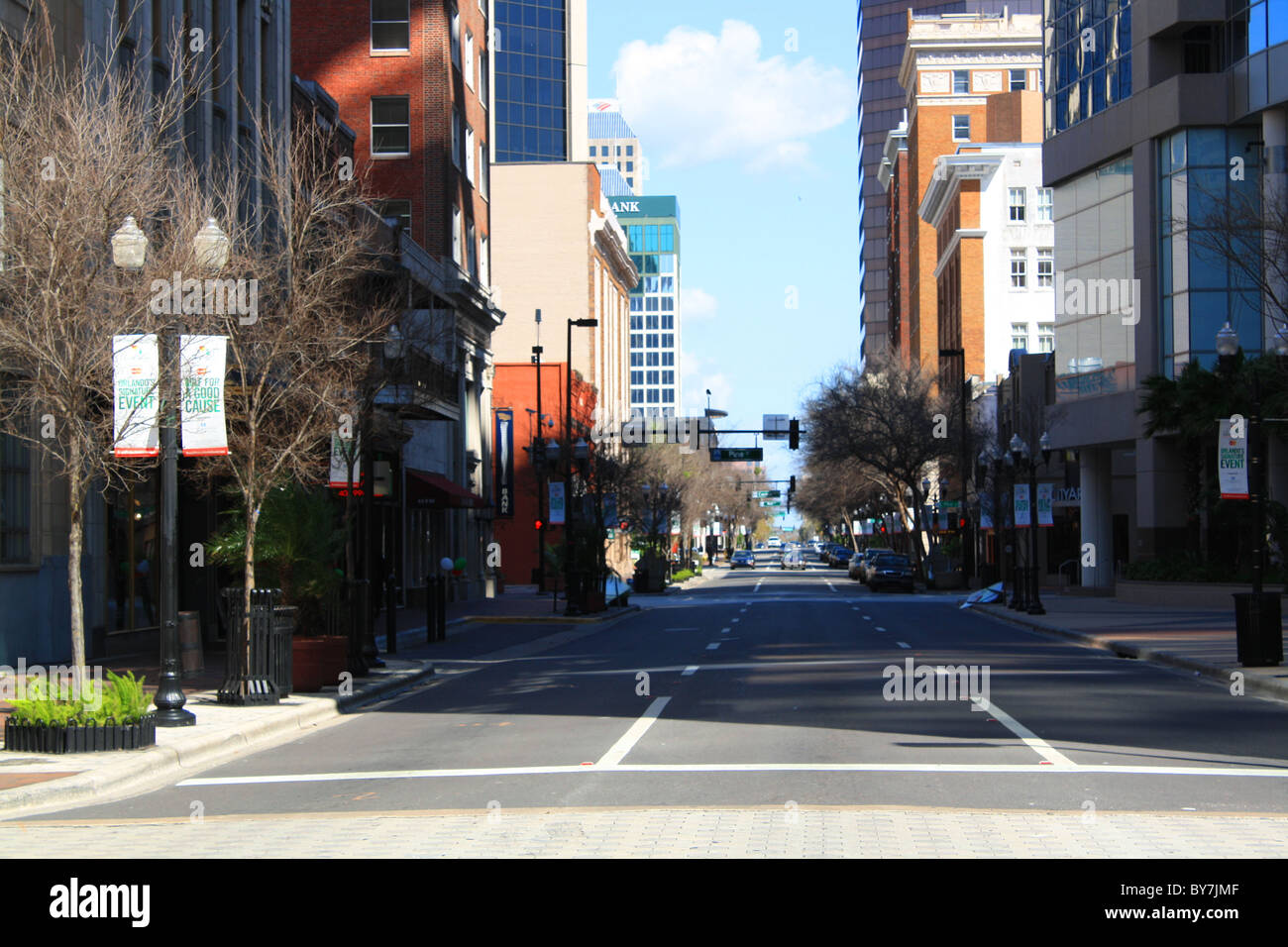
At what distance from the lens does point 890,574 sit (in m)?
54.8

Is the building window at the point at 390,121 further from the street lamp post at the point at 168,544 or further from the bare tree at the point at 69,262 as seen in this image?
the street lamp post at the point at 168,544

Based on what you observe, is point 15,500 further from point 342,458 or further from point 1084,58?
point 1084,58

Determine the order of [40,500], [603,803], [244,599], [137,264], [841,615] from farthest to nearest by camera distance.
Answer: [841,615], [40,500], [244,599], [137,264], [603,803]

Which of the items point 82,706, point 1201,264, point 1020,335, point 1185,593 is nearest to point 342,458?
point 82,706

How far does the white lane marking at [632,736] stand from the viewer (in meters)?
11.5

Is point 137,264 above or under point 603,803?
above

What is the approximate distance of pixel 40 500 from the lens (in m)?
21.1

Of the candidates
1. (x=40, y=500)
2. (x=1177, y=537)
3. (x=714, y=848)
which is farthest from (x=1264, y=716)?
(x=1177, y=537)

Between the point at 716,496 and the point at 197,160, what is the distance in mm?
81835

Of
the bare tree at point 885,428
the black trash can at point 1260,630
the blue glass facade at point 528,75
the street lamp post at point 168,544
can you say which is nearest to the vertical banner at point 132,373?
the street lamp post at point 168,544

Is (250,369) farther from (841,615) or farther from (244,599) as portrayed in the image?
(841,615)

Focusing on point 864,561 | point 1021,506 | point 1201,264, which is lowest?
→ point 864,561

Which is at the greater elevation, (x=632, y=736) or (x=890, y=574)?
(x=632, y=736)

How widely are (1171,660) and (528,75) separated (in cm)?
10041
